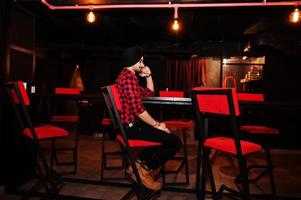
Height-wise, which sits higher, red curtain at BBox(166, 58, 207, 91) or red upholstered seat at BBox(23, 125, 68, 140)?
red curtain at BBox(166, 58, 207, 91)

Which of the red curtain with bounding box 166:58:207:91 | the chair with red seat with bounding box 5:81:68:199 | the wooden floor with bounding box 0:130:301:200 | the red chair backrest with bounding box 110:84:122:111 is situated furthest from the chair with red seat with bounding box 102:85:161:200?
the red curtain with bounding box 166:58:207:91

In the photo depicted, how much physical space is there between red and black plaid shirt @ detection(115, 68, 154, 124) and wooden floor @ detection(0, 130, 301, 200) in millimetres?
956

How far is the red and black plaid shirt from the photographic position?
Answer: 2080mm

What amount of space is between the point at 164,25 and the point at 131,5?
2.63 meters

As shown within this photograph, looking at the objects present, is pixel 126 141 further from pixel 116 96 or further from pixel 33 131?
pixel 33 131

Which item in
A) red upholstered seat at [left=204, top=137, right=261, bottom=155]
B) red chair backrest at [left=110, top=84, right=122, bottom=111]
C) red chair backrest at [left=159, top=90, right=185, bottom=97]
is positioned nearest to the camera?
red upholstered seat at [left=204, top=137, right=261, bottom=155]

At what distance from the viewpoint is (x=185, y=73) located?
8703 mm

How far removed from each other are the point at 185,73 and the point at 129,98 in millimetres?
6824

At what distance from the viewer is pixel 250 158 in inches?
179

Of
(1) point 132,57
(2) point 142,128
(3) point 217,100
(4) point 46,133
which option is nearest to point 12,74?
(4) point 46,133

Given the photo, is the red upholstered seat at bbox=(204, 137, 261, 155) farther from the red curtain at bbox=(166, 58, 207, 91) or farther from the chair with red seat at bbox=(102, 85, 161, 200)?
the red curtain at bbox=(166, 58, 207, 91)

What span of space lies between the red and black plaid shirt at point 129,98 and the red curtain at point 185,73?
663 centimetres

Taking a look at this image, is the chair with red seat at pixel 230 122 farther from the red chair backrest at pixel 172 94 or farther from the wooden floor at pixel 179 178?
the red chair backrest at pixel 172 94

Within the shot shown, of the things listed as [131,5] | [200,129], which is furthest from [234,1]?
[200,129]
